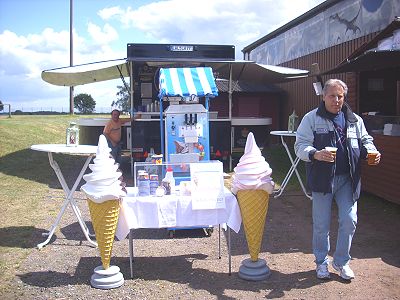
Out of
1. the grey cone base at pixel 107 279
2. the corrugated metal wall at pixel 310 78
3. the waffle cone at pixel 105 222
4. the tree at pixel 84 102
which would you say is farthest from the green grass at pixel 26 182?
the tree at pixel 84 102

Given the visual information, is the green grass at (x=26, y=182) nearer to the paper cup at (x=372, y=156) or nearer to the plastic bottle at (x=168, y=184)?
the plastic bottle at (x=168, y=184)

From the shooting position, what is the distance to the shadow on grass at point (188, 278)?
407 cm

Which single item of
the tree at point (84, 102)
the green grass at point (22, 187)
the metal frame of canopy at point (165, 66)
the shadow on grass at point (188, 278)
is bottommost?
the shadow on grass at point (188, 278)

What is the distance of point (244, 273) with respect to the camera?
167 inches

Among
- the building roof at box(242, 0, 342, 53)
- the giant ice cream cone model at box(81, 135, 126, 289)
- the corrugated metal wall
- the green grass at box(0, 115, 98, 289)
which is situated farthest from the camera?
the building roof at box(242, 0, 342, 53)

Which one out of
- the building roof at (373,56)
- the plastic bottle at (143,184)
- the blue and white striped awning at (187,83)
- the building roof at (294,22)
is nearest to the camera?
the plastic bottle at (143,184)

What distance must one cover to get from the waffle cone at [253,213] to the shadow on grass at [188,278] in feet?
0.98

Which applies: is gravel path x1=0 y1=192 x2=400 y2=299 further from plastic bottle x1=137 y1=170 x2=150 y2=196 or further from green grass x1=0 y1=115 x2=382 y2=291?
plastic bottle x1=137 y1=170 x2=150 y2=196

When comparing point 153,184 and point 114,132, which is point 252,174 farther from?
point 114,132

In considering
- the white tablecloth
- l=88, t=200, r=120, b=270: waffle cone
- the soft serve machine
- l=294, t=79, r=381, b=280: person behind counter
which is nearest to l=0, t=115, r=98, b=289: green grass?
l=88, t=200, r=120, b=270: waffle cone

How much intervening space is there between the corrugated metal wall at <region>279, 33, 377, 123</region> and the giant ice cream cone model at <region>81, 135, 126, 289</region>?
673cm

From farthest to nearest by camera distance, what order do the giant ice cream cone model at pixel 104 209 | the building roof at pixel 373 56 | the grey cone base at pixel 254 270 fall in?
the building roof at pixel 373 56
the grey cone base at pixel 254 270
the giant ice cream cone model at pixel 104 209

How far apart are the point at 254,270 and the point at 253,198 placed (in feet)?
2.20

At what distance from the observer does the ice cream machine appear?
6.18 m
